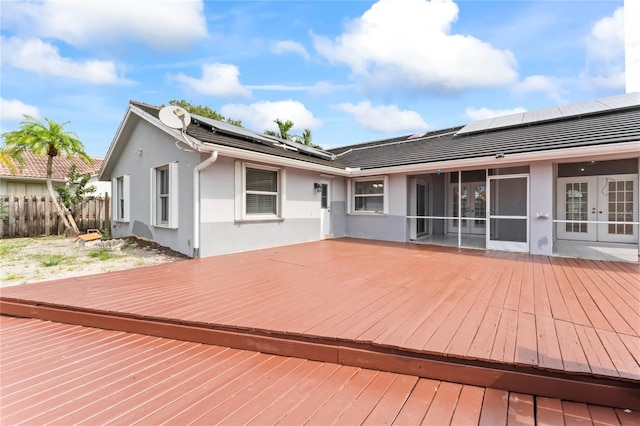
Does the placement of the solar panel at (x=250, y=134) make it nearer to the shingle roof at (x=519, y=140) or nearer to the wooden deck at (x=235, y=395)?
the shingle roof at (x=519, y=140)

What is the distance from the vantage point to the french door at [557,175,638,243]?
8.81 metres

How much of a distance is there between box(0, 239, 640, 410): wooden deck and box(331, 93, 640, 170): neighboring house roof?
2.96 metres

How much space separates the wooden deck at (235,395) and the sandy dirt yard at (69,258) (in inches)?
127

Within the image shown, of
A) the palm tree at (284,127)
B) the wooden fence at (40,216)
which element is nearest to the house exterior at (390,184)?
the wooden fence at (40,216)

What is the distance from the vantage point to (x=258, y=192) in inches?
304

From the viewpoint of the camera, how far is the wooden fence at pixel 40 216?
1005 centimetres

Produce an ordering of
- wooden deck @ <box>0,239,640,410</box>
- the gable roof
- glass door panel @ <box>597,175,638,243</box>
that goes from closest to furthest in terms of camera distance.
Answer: wooden deck @ <box>0,239,640,410</box>
the gable roof
glass door panel @ <box>597,175,638,243</box>

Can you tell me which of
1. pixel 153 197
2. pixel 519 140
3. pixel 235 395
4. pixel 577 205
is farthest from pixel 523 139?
pixel 153 197

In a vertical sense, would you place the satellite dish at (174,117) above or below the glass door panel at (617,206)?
above

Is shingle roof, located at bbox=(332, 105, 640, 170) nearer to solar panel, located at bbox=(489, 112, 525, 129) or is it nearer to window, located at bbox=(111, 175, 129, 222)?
solar panel, located at bbox=(489, 112, 525, 129)

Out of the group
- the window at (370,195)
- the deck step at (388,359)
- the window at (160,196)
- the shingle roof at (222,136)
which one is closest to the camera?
the deck step at (388,359)

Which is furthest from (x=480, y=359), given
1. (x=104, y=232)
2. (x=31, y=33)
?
(x=104, y=232)

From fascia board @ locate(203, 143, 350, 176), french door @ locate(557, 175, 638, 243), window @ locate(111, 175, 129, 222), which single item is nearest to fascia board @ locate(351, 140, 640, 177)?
fascia board @ locate(203, 143, 350, 176)

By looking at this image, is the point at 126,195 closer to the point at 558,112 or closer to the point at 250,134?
the point at 250,134
